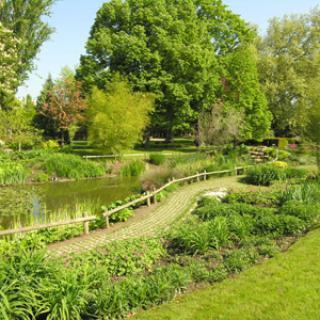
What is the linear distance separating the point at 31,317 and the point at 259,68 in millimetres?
42986

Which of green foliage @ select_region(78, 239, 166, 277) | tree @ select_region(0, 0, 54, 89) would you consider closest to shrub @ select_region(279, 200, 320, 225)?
green foliage @ select_region(78, 239, 166, 277)

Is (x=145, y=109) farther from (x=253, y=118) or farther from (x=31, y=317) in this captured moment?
(x=31, y=317)

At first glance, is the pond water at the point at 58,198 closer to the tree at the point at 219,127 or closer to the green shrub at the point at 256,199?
the green shrub at the point at 256,199

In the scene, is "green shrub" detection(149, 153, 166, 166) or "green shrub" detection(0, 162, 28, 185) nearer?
"green shrub" detection(0, 162, 28, 185)

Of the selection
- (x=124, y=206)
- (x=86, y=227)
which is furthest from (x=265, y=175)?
(x=86, y=227)

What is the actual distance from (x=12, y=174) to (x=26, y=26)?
2149cm

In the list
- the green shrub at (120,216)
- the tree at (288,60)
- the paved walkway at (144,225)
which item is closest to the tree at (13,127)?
the paved walkway at (144,225)

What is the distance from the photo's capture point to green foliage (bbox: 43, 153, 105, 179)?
2320 cm

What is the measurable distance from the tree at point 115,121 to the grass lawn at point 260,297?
20943mm

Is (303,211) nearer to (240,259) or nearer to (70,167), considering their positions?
(240,259)

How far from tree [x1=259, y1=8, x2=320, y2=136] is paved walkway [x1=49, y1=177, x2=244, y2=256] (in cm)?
3017

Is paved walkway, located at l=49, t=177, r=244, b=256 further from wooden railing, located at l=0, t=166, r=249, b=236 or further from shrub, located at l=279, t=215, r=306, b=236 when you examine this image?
shrub, located at l=279, t=215, r=306, b=236

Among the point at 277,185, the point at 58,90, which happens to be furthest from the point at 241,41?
the point at 277,185

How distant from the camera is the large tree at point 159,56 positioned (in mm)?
34188
